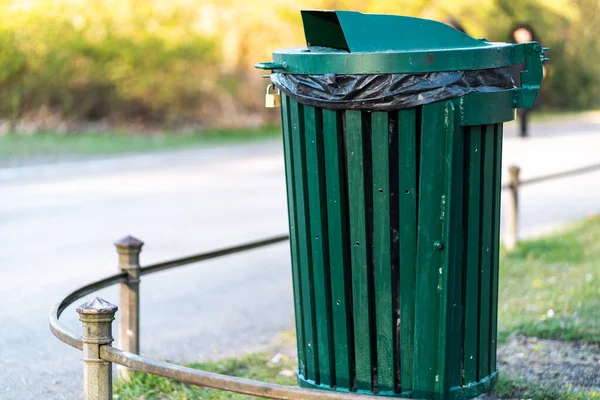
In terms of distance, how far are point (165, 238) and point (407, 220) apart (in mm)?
6664

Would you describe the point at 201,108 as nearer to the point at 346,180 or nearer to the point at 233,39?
the point at 233,39

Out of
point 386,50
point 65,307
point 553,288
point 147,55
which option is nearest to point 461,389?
point 386,50

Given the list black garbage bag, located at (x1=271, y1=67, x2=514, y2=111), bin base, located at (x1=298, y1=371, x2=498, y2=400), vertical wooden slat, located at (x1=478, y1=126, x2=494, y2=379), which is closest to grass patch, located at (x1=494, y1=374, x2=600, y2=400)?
bin base, located at (x1=298, y1=371, x2=498, y2=400)

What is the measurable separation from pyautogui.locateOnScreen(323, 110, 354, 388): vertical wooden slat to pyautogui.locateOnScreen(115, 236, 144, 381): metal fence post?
61.6 inches

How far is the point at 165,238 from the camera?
33.4 ft

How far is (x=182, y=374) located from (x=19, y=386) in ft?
7.25

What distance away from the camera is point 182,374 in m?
3.42

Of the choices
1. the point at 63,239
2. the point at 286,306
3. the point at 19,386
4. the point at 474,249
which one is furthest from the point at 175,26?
the point at 474,249

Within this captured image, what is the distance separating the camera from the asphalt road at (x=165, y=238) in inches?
255

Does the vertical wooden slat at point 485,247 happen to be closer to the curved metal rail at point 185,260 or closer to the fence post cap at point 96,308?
the fence post cap at point 96,308

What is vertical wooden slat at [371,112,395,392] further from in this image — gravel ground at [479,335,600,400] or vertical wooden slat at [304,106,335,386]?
gravel ground at [479,335,600,400]

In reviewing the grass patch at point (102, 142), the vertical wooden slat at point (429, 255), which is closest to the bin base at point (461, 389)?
the vertical wooden slat at point (429, 255)

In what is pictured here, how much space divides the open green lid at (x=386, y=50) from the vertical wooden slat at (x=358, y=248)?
210mm

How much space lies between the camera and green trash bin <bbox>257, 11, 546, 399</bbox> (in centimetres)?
370
